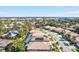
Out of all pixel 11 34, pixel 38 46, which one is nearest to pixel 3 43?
pixel 11 34

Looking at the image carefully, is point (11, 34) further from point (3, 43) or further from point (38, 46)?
point (38, 46)

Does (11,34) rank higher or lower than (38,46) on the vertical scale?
higher

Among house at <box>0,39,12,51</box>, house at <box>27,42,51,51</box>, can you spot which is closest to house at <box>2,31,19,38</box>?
house at <box>0,39,12,51</box>

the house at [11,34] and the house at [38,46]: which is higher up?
the house at [11,34]

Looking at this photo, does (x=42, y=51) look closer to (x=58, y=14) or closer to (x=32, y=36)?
(x=32, y=36)

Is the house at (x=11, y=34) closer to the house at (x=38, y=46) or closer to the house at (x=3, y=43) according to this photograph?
the house at (x=3, y=43)

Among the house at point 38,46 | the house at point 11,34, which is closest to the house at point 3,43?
the house at point 11,34

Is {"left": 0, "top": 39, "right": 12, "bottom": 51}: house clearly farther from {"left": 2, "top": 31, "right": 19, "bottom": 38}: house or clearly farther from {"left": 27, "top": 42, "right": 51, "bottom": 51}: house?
{"left": 27, "top": 42, "right": 51, "bottom": 51}: house

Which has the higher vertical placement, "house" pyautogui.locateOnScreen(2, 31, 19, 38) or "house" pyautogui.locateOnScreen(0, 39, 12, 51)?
"house" pyautogui.locateOnScreen(2, 31, 19, 38)

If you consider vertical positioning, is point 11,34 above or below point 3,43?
above
